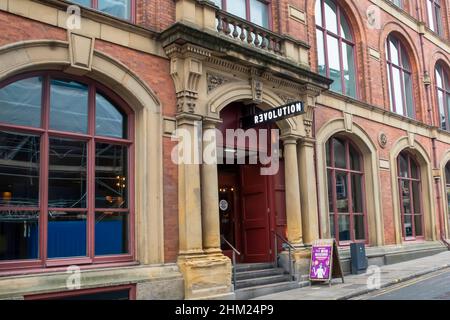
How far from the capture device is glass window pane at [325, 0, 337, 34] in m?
16.4

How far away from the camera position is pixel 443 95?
2306 centimetres

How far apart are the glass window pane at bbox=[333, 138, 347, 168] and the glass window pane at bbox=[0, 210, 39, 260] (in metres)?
10.0

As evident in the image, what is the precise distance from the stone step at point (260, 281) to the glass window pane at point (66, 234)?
12.0ft

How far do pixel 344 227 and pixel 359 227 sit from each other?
101cm

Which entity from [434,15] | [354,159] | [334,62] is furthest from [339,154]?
[434,15]

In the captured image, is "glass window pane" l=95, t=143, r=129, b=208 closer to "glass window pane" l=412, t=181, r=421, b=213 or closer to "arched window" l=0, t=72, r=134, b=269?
"arched window" l=0, t=72, r=134, b=269

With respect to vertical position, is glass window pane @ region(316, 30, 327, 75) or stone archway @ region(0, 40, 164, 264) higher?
glass window pane @ region(316, 30, 327, 75)

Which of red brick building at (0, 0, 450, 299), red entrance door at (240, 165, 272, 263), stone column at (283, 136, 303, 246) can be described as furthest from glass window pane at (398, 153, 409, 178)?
red entrance door at (240, 165, 272, 263)

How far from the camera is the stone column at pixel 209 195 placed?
10.2m

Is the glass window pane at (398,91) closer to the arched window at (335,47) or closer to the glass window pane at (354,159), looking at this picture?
the arched window at (335,47)

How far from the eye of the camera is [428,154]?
66.4 ft

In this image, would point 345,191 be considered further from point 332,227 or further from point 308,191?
point 308,191

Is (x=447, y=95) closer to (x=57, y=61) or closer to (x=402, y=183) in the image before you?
(x=402, y=183)

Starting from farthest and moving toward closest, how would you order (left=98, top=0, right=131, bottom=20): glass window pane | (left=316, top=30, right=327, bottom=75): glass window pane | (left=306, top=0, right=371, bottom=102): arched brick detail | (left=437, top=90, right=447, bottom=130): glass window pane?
1. (left=437, top=90, right=447, bottom=130): glass window pane
2. (left=306, top=0, right=371, bottom=102): arched brick detail
3. (left=316, top=30, right=327, bottom=75): glass window pane
4. (left=98, top=0, right=131, bottom=20): glass window pane
